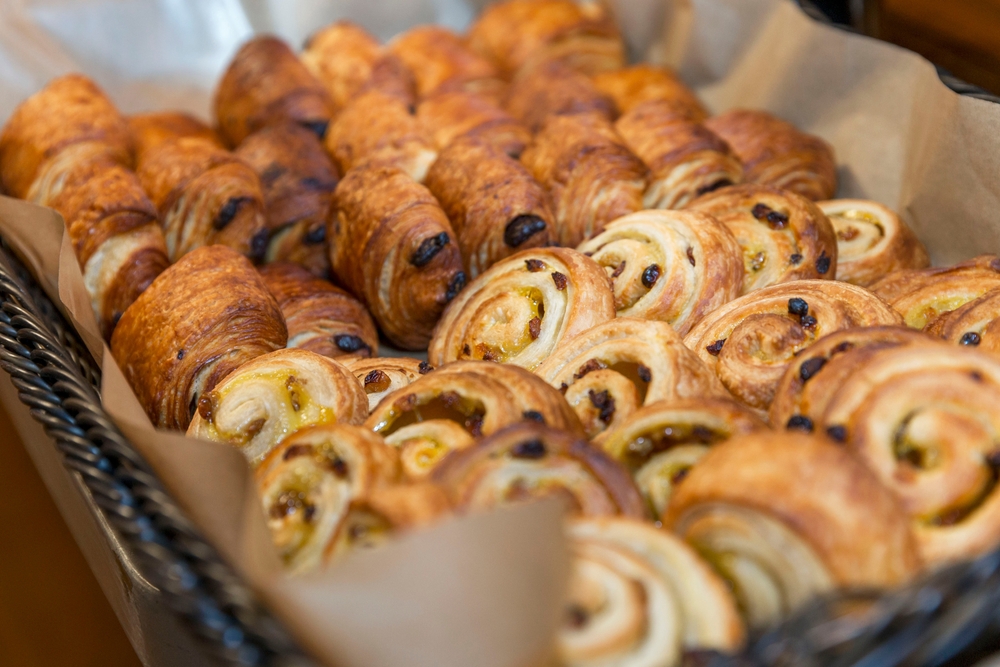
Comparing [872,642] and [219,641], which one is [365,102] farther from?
[872,642]

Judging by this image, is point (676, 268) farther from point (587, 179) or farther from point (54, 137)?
point (54, 137)

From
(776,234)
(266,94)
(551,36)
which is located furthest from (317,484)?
(551,36)

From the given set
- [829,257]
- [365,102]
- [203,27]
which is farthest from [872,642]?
[203,27]

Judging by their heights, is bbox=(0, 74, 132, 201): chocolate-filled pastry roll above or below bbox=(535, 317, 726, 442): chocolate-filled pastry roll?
above

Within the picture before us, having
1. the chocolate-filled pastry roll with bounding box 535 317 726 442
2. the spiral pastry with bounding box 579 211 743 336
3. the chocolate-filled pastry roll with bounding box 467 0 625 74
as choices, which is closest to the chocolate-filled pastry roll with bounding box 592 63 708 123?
the chocolate-filled pastry roll with bounding box 467 0 625 74

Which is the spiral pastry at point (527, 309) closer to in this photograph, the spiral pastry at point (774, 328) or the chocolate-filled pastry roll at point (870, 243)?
the spiral pastry at point (774, 328)

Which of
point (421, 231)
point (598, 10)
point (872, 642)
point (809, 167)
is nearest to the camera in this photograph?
point (872, 642)

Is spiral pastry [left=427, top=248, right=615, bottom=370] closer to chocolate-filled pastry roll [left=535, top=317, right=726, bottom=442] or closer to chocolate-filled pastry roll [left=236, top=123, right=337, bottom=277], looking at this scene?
chocolate-filled pastry roll [left=535, top=317, right=726, bottom=442]
